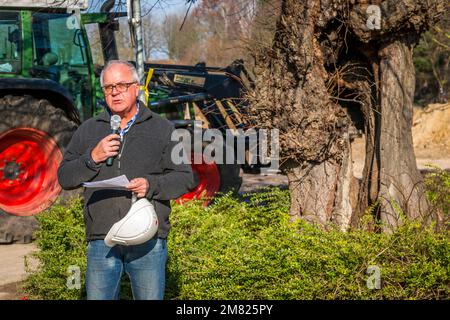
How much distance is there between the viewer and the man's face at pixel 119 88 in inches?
140

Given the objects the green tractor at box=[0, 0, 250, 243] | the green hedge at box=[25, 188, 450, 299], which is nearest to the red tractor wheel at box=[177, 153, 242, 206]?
the green tractor at box=[0, 0, 250, 243]

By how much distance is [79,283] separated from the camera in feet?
17.5

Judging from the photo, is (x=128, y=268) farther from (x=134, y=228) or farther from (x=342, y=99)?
(x=342, y=99)

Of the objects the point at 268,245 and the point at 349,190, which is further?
the point at 349,190

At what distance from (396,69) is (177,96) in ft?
15.4

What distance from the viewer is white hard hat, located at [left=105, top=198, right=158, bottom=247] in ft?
11.2

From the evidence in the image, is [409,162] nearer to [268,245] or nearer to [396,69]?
[396,69]

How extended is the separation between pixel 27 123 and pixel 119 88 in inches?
194

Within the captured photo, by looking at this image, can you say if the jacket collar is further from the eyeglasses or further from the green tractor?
the green tractor

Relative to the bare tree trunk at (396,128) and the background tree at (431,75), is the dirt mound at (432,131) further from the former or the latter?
the bare tree trunk at (396,128)

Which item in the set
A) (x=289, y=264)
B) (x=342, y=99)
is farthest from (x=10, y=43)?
(x=289, y=264)

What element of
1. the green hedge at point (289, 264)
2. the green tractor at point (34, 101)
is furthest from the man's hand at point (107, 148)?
the green tractor at point (34, 101)

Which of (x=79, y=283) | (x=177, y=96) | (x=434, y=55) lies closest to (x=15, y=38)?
(x=177, y=96)

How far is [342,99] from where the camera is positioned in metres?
6.10
